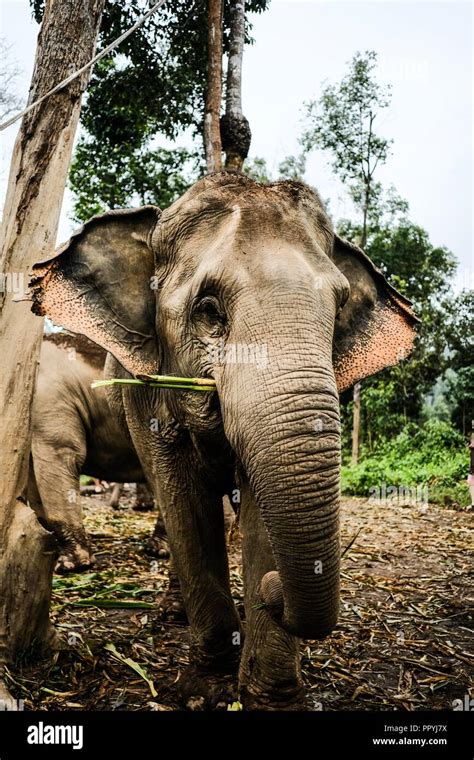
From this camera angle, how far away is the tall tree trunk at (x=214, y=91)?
10172 mm

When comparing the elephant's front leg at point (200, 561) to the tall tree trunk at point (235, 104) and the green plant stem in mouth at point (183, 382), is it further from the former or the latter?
the tall tree trunk at point (235, 104)

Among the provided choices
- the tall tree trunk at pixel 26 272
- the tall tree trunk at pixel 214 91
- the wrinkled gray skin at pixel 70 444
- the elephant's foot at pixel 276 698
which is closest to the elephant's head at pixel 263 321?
the elephant's foot at pixel 276 698

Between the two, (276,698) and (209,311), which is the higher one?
(209,311)

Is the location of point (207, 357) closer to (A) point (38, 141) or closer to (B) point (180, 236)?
(B) point (180, 236)

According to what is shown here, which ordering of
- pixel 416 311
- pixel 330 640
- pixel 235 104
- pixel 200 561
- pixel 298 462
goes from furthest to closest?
pixel 416 311 < pixel 235 104 < pixel 330 640 < pixel 200 561 < pixel 298 462

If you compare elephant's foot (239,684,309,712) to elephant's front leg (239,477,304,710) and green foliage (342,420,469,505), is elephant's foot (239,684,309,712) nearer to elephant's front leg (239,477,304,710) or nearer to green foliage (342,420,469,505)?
elephant's front leg (239,477,304,710)

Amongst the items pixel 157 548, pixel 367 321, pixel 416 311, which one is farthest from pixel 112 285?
pixel 416 311

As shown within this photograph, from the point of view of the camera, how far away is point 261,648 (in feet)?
11.8

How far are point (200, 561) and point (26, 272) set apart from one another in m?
2.18

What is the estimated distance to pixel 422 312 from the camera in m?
28.3

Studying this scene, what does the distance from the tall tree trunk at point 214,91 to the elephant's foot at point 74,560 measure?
565cm

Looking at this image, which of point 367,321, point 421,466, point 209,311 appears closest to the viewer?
point 209,311

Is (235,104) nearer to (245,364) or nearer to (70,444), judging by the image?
(70,444)

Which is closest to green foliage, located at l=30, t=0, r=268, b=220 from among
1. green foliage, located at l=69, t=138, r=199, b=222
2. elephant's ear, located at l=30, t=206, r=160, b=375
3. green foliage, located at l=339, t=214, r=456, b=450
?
green foliage, located at l=69, t=138, r=199, b=222
